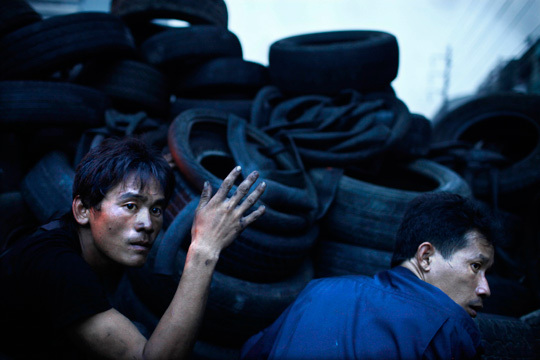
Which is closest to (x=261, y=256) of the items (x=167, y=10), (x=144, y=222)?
(x=144, y=222)

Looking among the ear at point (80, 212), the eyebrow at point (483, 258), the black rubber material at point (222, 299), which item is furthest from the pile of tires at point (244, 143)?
the eyebrow at point (483, 258)

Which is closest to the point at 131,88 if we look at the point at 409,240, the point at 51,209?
the point at 51,209

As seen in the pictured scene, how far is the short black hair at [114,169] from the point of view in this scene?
50.4 inches

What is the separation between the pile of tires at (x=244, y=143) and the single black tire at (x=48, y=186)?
0.01m

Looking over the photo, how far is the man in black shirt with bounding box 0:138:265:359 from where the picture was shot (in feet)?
3.32

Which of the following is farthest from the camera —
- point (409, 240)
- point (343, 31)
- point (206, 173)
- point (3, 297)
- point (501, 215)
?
point (343, 31)

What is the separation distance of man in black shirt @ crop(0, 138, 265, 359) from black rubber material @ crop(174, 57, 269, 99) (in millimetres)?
2360

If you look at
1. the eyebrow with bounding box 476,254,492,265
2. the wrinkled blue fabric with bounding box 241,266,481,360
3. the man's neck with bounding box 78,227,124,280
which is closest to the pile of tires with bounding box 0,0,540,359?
the man's neck with bounding box 78,227,124,280

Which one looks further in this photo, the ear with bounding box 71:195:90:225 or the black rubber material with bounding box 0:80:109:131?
the black rubber material with bounding box 0:80:109:131

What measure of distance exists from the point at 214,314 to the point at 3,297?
104 cm

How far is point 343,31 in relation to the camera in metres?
4.28

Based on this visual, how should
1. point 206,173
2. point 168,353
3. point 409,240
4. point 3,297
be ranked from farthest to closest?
point 206,173
point 409,240
point 3,297
point 168,353

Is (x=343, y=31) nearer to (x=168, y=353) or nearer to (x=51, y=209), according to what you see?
(x=51, y=209)

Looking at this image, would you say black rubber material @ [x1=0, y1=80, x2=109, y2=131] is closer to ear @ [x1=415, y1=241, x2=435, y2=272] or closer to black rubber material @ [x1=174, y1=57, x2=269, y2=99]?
black rubber material @ [x1=174, y1=57, x2=269, y2=99]
